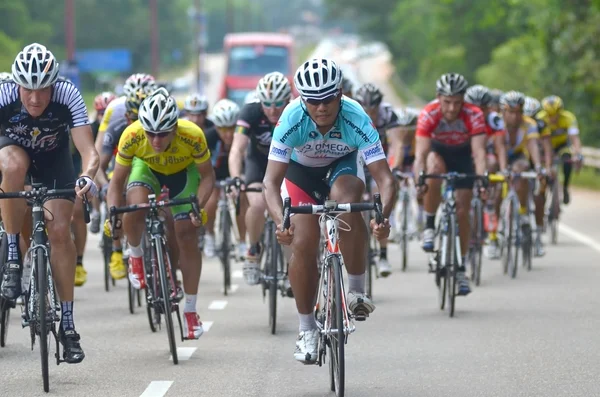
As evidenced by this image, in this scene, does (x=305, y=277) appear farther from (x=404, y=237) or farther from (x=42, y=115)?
(x=404, y=237)

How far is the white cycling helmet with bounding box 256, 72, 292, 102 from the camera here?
1291 cm

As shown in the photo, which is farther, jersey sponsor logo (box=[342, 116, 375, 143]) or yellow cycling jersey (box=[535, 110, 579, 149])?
yellow cycling jersey (box=[535, 110, 579, 149])

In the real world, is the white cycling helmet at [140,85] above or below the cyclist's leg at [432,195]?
above

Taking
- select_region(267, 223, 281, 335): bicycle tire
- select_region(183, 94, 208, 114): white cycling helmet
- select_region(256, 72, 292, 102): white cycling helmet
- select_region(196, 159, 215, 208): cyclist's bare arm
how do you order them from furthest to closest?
1. select_region(183, 94, 208, 114): white cycling helmet
2. select_region(256, 72, 292, 102): white cycling helmet
3. select_region(267, 223, 281, 335): bicycle tire
4. select_region(196, 159, 215, 208): cyclist's bare arm

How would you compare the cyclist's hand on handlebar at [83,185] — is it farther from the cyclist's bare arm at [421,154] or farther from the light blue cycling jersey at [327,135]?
the cyclist's bare arm at [421,154]

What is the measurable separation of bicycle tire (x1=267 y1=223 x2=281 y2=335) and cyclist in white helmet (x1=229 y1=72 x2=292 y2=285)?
72 cm

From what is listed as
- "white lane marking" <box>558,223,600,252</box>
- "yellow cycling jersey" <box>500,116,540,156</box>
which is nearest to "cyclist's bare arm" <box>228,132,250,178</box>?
"yellow cycling jersey" <box>500,116,540,156</box>

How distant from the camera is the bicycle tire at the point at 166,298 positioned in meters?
10.2

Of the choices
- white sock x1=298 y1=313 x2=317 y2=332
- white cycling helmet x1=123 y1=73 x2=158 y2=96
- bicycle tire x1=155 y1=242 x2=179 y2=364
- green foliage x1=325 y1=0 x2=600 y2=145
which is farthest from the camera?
green foliage x1=325 y1=0 x2=600 y2=145

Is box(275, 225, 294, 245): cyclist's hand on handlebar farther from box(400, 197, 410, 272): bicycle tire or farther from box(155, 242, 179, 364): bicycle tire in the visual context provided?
box(400, 197, 410, 272): bicycle tire

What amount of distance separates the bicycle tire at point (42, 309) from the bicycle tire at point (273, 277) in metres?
2.95

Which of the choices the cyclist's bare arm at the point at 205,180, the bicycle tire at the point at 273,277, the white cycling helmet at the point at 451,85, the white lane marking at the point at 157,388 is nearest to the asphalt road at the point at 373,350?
the white lane marking at the point at 157,388

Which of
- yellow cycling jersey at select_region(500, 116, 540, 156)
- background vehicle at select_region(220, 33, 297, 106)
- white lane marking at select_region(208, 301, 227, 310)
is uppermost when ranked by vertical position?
background vehicle at select_region(220, 33, 297, 106)

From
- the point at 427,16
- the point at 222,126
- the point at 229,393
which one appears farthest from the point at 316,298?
the point at 427,16
